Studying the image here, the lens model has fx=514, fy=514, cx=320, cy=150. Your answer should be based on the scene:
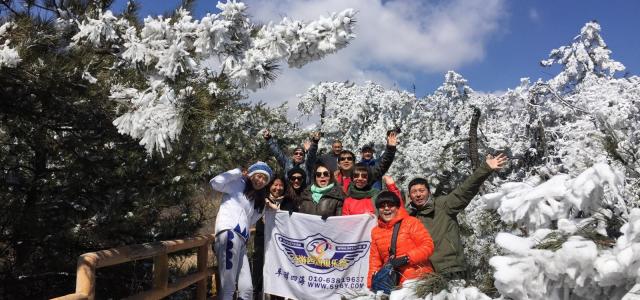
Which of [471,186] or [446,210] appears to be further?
[446,210]

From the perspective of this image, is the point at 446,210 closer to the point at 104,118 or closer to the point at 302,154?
the point at 302,154

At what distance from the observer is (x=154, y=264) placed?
13.6ft

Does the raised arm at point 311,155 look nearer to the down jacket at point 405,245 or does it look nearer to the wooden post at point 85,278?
the down jacket at point 405,245

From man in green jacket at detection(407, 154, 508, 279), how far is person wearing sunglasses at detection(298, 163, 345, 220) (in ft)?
3.60

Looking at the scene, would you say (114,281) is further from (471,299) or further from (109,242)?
(471,299)

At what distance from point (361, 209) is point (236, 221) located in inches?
55.3

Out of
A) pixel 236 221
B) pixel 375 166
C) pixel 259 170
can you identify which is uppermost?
pixel 375 166

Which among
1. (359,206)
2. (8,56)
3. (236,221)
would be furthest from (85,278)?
(359,206)

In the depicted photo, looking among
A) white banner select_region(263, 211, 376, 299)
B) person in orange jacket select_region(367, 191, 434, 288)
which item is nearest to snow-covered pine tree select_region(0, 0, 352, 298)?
white banner select_region(263, 211, 376, 299)

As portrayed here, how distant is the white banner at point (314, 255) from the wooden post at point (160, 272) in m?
1.76

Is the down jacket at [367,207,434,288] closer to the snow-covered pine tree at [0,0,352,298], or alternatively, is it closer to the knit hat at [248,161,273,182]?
the knit hat at [248,161,273,182]

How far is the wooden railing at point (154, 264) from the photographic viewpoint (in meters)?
2.95

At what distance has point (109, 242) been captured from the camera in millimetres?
5262

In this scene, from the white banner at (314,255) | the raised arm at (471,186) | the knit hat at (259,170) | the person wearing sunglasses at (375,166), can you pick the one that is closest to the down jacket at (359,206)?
the white banner at (314,255)
